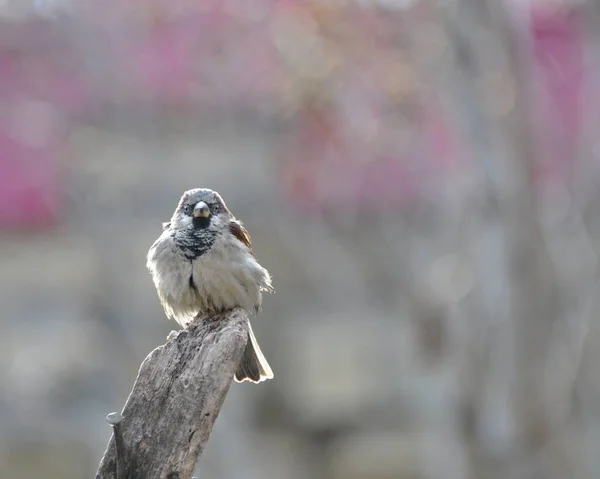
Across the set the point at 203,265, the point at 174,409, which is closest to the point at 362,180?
the point at 203,265

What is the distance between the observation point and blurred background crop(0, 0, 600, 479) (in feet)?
20.5

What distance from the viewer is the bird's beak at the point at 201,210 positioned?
3.67 meters

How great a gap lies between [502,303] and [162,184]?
3.87 meters

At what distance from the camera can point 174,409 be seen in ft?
7.99

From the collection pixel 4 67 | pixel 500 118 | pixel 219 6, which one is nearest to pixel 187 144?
pixel 4 67

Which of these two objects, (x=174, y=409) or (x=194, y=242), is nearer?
(x=174, y=409)

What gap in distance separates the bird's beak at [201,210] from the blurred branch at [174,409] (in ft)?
3.79

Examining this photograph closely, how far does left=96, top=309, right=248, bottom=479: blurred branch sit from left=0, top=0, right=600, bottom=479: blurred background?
156 inches

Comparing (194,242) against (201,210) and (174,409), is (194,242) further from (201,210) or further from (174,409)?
(174,409)

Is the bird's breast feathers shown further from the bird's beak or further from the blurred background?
the blurred background

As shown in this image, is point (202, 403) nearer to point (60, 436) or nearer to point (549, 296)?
point (549, 296)

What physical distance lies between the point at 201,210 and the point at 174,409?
1.34 meters

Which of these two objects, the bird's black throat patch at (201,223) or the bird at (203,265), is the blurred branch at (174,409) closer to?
the bird at (203,265)

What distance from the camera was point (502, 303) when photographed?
245 inches
